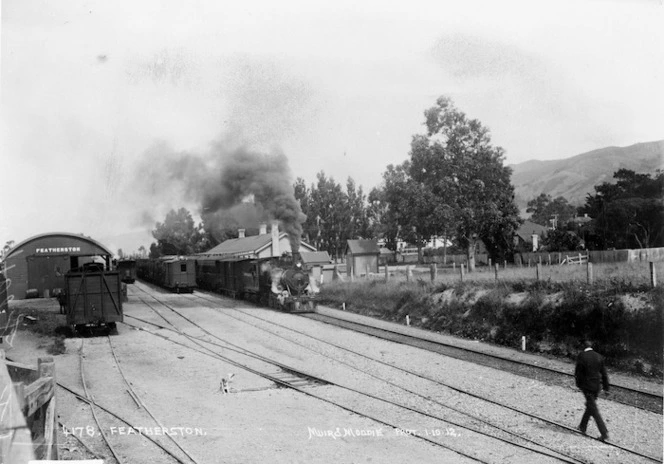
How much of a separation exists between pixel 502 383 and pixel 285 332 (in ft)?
28.9

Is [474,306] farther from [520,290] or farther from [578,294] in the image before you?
[578,294]

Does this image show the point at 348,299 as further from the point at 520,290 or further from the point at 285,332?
the point at 520,290

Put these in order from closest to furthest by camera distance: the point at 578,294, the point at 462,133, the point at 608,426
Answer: the point at 608,426, the point at 578,294, the point at 462,133

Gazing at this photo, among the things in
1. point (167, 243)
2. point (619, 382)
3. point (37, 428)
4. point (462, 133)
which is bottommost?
point (619, 382)

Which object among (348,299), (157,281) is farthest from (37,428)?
(157,281)

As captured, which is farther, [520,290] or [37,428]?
[520,290]

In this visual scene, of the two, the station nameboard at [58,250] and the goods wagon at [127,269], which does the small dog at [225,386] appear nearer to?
the station nameboard at [58,250]

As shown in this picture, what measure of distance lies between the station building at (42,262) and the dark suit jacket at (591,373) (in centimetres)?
2593

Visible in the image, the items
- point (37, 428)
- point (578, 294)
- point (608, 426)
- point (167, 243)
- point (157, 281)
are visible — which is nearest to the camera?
point (37, 428)

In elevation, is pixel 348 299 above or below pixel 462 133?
below

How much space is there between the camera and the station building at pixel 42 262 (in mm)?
28203

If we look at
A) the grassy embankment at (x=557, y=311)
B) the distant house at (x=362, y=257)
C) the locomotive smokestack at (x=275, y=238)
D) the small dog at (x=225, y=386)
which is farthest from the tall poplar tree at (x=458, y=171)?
the small dog at (x=225, y=386)

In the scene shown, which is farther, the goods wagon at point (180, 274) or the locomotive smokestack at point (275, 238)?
the goods wagon at point (180, 274)

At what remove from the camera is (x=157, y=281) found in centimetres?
4428
